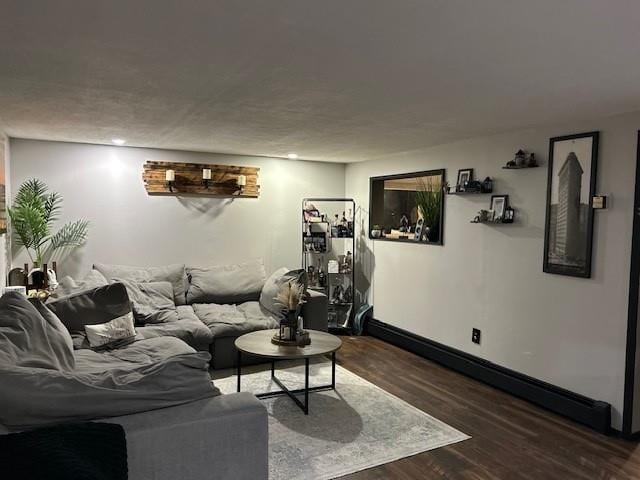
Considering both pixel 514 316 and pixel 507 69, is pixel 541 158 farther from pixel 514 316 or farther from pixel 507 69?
pixel 507 69

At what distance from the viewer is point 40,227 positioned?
14.7ft

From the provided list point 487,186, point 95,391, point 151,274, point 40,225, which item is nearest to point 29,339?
point 95,391

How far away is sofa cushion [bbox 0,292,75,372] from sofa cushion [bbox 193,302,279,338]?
160 centimetres

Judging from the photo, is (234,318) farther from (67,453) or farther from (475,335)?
(67,453)

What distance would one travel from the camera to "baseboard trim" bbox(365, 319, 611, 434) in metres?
3.27

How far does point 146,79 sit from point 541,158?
2983 millimetres

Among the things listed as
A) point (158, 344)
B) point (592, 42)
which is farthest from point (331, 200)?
point (592, 42)

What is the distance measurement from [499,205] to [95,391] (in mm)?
3465

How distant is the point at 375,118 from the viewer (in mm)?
3371

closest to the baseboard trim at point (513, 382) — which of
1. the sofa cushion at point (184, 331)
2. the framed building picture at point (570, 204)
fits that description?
the framed building picture at point (570, 204)

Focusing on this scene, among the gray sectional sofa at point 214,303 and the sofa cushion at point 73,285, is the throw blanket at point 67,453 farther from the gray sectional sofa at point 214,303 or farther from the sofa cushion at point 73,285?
the sofa cushion at point 73,285

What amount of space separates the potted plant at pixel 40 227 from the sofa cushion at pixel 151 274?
1.39 ft

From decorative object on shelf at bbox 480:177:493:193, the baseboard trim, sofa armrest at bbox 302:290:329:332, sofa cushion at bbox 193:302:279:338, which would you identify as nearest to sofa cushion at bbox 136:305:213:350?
sofa cushion at bbox 193:302:279:338

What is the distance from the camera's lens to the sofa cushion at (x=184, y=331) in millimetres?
4012
